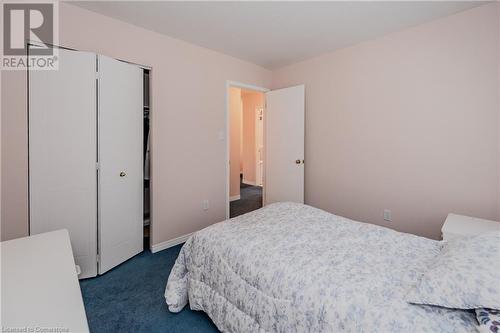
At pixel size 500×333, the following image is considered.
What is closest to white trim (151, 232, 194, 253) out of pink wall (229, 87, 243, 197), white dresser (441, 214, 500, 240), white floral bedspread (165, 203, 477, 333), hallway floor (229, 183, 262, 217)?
white floral bedspread (165, 203, 477, 333)

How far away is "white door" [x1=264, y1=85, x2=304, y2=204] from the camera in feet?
11.4

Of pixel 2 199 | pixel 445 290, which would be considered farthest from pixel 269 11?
pixel 2 199

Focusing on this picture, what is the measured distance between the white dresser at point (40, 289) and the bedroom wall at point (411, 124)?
9.51 ft

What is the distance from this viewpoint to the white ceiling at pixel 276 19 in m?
2.13

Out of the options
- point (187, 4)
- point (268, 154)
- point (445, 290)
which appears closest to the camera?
point (445, 290)

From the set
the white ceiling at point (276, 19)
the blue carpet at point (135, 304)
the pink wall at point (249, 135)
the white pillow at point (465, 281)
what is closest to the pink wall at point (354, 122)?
the white ceiling at point (276, 19)

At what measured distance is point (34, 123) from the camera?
196cm

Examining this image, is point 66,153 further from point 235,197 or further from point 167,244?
point 235,197

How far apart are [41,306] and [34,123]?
176cm

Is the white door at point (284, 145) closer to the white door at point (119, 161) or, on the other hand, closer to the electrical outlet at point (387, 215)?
the electrical outlet at point (387, 215)

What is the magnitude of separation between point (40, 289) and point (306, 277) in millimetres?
1073

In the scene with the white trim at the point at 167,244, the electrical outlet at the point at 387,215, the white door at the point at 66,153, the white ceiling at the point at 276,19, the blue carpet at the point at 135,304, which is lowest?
the blue carpet at the point at 135,304

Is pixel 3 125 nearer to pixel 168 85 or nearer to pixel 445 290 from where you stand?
pixel 168 85

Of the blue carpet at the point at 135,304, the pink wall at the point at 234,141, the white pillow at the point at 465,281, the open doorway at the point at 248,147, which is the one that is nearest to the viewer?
the white pillow at the point at 465,281
